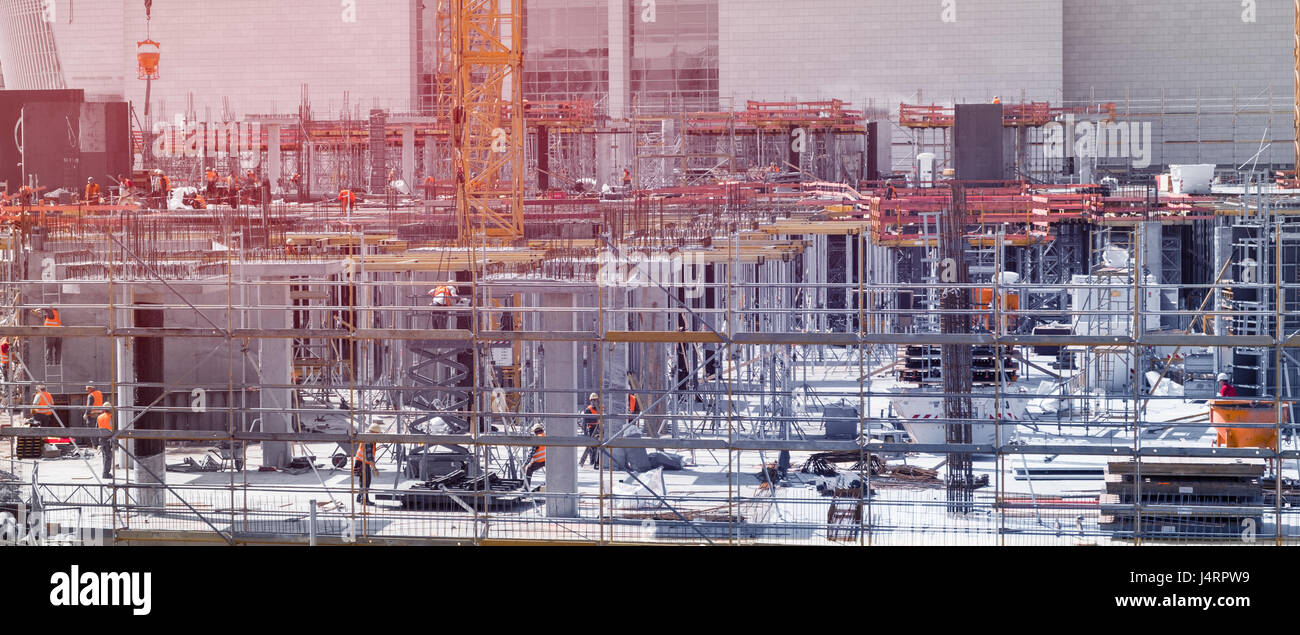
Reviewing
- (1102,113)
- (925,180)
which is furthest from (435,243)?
(1102,113)

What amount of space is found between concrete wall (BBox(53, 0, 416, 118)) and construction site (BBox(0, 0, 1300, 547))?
42 cm

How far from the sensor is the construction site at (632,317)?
1858 cm

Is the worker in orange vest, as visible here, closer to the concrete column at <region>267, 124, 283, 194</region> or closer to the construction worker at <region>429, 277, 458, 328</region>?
the construction worker at <region>429, 277, 458, 328</region>

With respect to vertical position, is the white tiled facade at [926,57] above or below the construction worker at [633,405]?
above

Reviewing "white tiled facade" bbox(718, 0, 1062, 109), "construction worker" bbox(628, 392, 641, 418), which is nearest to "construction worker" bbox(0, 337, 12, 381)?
"construction worker" bbox(628, 392, 641, 418)

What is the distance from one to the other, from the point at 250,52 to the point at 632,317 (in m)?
26.3

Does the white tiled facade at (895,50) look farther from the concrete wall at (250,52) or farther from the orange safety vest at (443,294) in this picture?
the orange safety vest at (443,294)

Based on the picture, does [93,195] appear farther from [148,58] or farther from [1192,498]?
[1192,498]

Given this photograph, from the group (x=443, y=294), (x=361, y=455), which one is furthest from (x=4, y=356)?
(x=361, y=455)

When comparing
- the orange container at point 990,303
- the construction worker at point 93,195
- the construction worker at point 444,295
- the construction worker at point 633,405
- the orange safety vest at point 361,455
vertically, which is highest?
the construction worker at point 93,195

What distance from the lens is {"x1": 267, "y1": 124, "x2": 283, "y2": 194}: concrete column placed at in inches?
1784

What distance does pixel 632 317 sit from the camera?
90.0ft

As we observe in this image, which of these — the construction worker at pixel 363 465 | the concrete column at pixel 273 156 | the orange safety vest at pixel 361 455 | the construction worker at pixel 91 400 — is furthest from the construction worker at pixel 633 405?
the concrete column at pixel 273 156

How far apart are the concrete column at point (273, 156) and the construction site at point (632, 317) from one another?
12 centimetres
